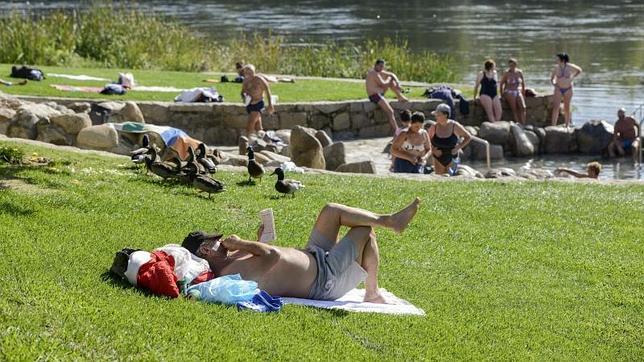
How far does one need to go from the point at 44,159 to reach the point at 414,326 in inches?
220

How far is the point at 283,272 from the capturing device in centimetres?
771

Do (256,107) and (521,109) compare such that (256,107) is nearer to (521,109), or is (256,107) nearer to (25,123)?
(25,123)

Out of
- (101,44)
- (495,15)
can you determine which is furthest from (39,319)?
(495,15)

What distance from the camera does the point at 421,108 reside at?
21.8m

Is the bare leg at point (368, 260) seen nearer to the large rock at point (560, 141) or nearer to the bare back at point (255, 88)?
the bare back at point (255, 88)

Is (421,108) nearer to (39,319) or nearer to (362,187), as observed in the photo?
(362,187)

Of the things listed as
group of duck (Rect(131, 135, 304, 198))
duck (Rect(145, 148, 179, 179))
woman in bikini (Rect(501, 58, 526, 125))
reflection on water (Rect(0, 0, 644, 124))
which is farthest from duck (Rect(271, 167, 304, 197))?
reflection on water (Rect(0, 0, 644, 124))

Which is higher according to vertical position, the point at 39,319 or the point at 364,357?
the point at 39,319

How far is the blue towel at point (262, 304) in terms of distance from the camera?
721cm

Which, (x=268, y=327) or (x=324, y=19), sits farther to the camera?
(x=324, y=19)

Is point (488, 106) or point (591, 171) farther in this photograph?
point (488, 106)

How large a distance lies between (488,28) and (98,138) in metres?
28.0

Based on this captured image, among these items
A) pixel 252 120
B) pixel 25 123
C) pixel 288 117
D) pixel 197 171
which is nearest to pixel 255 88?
pixel 252 120

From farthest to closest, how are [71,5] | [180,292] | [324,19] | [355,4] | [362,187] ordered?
1. [355,4]
2. [71,5]
3. [324,19]
4. [362,187]
5. [180,292]
